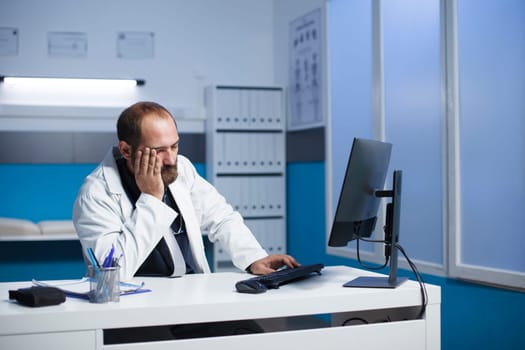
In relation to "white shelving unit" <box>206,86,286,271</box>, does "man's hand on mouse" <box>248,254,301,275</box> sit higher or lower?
lower

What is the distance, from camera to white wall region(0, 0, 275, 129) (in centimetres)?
466

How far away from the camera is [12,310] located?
60.9 inches

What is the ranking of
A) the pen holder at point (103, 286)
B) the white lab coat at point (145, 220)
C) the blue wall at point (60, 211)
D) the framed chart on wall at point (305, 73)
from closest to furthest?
the pen holder at point (103, 286)
the white lab coat at point (145, 220)
the blue wall at point (60, 211)
the framed chart on wall at point (305, 73)

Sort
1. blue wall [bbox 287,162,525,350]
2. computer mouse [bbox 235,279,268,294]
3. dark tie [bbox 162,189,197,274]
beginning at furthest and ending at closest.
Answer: blue wall [bbox 287,162,525,350] → dark tie [bbox 162,189,197,274] → computer mouse [bbox 235,279,268,294]

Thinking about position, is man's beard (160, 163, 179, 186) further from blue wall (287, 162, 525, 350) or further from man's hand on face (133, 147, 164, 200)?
blue wall (287, 162, 525, 350)

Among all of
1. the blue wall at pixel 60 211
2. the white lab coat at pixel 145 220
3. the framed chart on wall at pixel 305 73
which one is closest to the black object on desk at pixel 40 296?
the white lab coat at pixel 145 220

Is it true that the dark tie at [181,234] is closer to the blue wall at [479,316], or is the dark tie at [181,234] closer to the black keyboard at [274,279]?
the black keyboard at [274,279]

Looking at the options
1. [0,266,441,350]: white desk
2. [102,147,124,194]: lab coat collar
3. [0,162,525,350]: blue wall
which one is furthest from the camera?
[0,162,525,350]: blue wall

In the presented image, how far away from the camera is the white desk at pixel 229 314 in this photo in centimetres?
151

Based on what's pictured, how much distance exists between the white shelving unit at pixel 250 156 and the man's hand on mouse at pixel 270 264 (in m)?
2.46

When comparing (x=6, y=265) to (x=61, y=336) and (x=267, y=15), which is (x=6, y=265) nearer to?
(x=267, y=15)

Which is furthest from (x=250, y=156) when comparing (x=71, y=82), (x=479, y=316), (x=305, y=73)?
(x=479, y=316)

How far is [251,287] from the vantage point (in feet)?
5.85

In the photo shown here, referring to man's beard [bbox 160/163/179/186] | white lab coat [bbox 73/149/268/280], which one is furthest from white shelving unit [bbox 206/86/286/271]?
man's beard [bbox 160/163/179/186]
